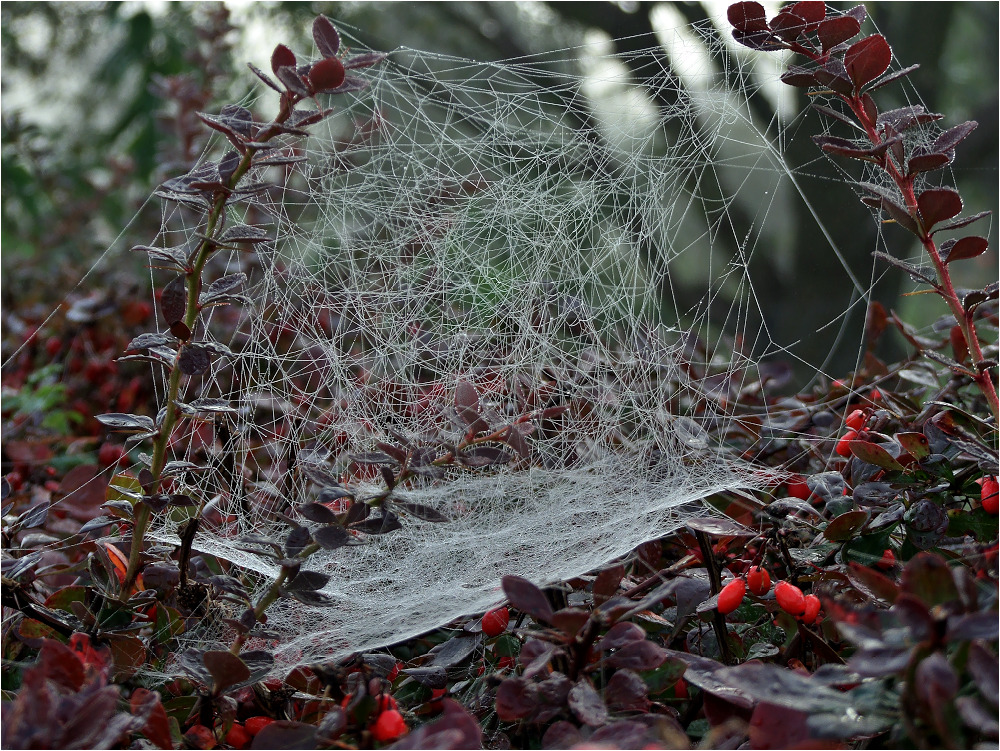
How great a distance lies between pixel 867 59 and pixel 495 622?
844mm

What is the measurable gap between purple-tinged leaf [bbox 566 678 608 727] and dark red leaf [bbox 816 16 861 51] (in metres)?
0.89

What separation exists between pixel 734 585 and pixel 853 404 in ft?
2.45

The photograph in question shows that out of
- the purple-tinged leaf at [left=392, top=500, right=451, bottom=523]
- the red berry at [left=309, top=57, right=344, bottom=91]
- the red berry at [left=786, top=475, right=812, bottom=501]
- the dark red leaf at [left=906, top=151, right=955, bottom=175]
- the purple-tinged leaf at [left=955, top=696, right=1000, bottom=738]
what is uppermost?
the red berry at [left=309, top=57, right=344, bottom=91]

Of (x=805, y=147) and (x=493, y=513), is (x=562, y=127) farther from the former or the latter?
(x=493, y=513)

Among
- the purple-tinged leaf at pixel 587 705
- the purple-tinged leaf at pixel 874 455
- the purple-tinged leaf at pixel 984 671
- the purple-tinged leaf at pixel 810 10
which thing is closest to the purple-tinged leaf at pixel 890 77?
the purple-tinged leaf at pixel 810 10

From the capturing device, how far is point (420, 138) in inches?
101

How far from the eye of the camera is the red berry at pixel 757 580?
3.18 ft

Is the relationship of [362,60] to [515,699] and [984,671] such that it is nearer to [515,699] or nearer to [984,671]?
[515,699]

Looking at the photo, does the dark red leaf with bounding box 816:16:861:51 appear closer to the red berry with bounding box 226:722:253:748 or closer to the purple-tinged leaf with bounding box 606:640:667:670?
the purple-tinged leaf with bounding box 606:640:667:670

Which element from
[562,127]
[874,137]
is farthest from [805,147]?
[874,137]

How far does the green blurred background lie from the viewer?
2.83 m

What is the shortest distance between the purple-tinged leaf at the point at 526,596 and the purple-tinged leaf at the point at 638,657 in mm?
79

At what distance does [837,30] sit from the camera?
1.07 metres

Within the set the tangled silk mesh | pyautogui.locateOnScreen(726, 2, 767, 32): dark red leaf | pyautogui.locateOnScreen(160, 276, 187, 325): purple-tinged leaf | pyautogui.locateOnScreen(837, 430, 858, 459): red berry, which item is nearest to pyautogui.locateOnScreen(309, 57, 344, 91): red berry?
pyautogui.locateOnScreen(160, 276, 187, 325): purple-tinged leaf
